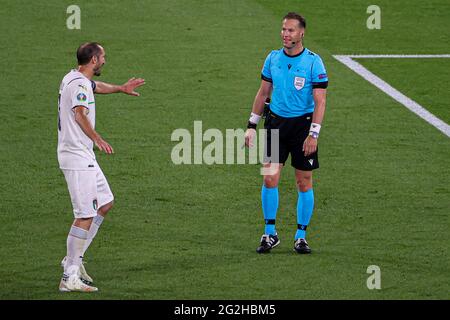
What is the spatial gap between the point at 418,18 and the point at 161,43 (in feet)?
17.8

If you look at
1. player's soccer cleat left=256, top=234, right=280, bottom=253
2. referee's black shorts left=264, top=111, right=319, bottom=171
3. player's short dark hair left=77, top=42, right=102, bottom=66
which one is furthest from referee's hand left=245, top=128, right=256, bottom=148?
player's short dark hair left=77, top=42, right=102, bottom=66

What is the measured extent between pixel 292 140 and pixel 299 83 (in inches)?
22.6

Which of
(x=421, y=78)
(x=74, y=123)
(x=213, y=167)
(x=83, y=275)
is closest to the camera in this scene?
(x=74, y=123)

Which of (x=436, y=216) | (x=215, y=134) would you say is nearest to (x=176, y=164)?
(x=215, y=134)

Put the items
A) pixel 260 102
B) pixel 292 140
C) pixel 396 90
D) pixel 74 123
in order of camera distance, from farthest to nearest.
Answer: pixel 396 90 → pixel 260 102 → pixel 292 140 → pixel 74 123

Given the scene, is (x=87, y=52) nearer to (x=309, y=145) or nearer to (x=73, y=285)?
(x=73, y=285)

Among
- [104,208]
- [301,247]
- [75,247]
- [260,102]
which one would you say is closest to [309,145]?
[260,102]

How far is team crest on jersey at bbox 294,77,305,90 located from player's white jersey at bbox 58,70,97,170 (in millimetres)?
2049

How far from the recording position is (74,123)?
10.0 metres

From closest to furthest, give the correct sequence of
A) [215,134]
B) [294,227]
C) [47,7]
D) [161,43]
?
[294,227] → [215,134] → [161,43] → [47,7]

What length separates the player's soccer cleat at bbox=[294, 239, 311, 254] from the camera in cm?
1127

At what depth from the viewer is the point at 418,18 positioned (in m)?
22.8

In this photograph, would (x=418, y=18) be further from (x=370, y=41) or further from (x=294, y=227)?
(x=294, y=227)

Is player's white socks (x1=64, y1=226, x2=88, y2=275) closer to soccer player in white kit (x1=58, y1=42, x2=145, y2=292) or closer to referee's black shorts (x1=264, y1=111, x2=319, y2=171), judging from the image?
soccer player in white kit (x1=58, y1=42, x2=145, y2=292)
